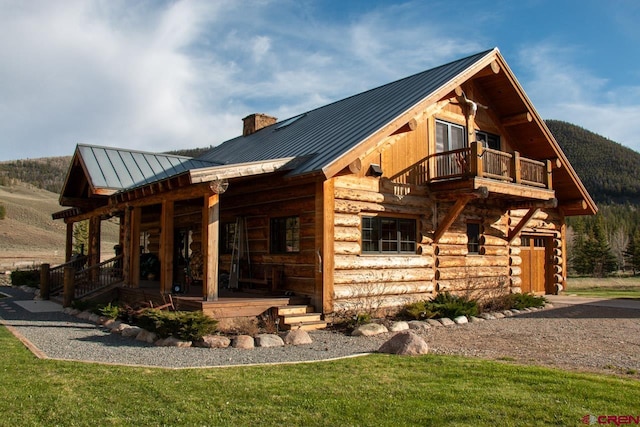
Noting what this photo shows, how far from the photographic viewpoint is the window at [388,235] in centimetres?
1345

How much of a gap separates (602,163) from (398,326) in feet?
408

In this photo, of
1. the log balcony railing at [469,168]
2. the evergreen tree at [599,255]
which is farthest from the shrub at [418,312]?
the evergreen tree at [599,255]

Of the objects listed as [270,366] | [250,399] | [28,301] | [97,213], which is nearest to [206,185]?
[270,366]

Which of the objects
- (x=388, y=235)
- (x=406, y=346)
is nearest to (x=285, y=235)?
(x=388, y=235)

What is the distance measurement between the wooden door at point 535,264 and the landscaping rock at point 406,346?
11960mm

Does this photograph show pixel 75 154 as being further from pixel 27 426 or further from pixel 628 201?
pixel 628 201

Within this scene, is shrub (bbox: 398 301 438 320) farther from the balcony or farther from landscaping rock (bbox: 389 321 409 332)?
the balcony

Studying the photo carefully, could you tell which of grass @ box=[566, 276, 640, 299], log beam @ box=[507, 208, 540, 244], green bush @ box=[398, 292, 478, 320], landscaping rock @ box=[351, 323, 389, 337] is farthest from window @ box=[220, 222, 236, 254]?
grass @ box=[566, 276, 640, 299]

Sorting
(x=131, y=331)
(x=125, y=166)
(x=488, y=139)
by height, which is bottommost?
(x=131, y=331)

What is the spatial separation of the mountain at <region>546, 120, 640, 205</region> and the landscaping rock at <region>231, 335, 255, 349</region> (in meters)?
117

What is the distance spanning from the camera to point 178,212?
19.5 m

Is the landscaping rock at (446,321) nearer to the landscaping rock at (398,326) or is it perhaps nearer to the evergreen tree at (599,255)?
the landscaping rock at (398,326)

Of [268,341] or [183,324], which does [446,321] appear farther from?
[183,324]

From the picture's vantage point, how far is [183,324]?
32.7 feet
